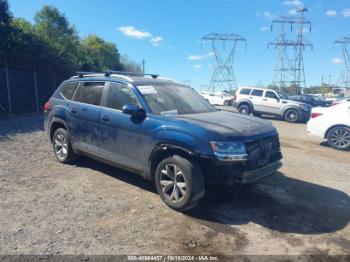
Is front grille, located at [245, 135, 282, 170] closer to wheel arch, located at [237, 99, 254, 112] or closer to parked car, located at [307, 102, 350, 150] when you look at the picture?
parked car, located at [307, 102, 350, 150]

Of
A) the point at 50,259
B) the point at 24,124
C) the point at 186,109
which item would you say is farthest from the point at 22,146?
the point at 50,259

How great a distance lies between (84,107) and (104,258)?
326 centimetres

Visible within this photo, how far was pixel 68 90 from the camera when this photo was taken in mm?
6609

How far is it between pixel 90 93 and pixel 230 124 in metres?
2.82

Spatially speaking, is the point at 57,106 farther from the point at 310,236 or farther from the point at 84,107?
the point at 310,236

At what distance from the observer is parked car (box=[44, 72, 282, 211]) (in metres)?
4.21

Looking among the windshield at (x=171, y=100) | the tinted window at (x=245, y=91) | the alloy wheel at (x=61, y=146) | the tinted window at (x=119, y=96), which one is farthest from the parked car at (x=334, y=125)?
the tinted window at (x=245, y=91)

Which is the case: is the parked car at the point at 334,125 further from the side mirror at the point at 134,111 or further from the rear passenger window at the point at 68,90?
the rear passenger window at the point at 68,90

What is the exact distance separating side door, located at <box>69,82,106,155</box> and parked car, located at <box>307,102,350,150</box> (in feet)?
24.3

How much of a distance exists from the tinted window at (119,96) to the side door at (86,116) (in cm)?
25

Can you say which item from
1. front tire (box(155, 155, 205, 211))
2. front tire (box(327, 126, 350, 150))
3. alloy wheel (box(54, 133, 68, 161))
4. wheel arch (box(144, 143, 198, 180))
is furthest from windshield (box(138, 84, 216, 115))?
front tire (box(327, 126, 350, 150))

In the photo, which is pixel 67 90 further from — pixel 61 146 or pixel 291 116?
pixel 291 116

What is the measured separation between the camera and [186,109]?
5359 mm

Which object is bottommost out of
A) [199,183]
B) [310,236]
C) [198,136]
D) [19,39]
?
[310,236]
